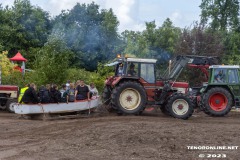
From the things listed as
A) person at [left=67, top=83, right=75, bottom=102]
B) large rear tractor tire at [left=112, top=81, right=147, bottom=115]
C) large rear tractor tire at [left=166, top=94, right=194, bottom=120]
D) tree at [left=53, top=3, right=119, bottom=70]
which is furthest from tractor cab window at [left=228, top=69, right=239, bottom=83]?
tree at [left=53, top=3, right=119, bottom=70]

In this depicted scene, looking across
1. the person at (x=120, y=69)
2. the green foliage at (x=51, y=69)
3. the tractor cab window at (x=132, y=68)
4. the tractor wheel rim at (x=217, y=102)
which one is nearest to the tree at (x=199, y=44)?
the green foliage at (x=51, y=69)

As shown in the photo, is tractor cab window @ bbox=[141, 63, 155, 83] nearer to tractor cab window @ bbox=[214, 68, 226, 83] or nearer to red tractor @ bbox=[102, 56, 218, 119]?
red tractor @ bbox=[102, 56, 218, 119]

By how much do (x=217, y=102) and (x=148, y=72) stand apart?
3162mm

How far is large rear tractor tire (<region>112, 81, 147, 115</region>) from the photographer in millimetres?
16312

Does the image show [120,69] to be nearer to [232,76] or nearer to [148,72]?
[148,72]

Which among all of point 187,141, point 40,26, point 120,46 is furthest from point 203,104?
point 40,26

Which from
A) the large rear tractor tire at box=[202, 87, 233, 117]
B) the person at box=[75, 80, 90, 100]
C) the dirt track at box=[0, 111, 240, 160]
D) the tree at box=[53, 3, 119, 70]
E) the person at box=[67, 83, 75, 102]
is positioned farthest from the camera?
the tree at box=[53, 3, 119, 70]

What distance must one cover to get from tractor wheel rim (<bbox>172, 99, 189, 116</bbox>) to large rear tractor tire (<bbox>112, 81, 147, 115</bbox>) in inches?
43.2

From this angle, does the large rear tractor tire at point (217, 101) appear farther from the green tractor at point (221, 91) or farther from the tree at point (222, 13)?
the tree at point (222, 13)

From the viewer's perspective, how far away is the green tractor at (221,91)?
1772 centimetres

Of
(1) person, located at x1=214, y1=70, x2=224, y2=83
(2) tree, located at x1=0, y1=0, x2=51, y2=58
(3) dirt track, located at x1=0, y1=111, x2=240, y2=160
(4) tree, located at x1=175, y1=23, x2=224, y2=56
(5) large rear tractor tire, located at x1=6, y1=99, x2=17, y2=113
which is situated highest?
(2) tree, located at x1=0, y1=0, x2=51, y2=58

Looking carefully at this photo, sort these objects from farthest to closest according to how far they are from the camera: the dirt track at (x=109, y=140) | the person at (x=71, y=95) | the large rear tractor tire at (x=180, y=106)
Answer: the person at (x=71, y=95)
the large rear tractor tire at (x=180, y=106)
the dirt track at (x=109, y=140)

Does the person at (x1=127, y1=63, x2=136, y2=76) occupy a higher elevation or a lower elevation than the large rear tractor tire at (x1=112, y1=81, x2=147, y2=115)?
higher

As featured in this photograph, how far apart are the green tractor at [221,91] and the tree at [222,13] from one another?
90.4ft
